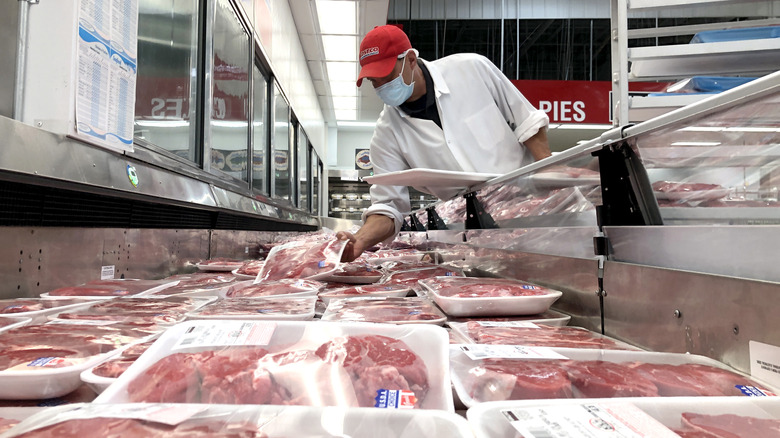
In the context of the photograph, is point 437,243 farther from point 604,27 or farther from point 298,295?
point 604,27

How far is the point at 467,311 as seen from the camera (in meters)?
1.18

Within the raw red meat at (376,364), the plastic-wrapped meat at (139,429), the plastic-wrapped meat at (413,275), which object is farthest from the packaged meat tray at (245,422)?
the plastic-wrapped meat at (413,275)

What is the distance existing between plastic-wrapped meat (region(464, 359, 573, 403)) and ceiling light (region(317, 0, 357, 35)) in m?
6.14

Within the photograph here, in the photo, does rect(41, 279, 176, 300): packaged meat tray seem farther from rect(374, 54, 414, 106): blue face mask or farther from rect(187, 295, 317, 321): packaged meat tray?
rect(374, 54, 414, 106): blue face mask

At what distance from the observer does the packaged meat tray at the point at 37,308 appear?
1.04 meters

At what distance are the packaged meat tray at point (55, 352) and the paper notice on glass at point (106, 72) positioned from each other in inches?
24.7

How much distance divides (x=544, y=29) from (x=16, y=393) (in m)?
9.88

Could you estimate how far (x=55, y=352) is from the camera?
2.39 ft

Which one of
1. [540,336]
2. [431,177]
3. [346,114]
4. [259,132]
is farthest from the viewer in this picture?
[346,114]

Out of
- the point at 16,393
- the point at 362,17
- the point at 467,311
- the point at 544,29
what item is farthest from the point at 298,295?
the point at 544,29

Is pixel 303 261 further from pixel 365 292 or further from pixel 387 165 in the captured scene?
pixel 387 165

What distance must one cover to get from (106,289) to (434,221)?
2.34 meters

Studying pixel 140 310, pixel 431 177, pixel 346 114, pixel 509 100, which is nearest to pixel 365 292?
pixel 431 177

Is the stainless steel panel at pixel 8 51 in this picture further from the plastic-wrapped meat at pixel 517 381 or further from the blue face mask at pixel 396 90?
the blue face mask at pixel 396 90
